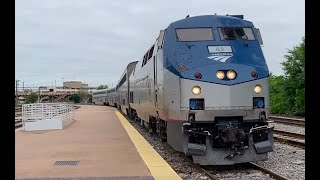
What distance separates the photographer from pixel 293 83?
35.5 metres

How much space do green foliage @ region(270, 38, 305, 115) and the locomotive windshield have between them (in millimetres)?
23918

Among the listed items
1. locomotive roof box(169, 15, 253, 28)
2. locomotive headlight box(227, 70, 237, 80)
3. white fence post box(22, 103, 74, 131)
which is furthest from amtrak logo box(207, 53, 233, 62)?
white fence post box(22, 103, 74, 131)

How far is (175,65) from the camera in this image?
9.44 metres

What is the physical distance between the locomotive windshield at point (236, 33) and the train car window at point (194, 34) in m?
0.28

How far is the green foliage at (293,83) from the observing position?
34125mm

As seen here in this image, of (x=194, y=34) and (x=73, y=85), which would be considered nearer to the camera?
(x=194, y=34)

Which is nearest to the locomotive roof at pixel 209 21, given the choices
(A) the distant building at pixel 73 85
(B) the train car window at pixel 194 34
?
(B) the train car window at pixel 194 34

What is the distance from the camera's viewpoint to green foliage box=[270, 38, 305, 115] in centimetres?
3412

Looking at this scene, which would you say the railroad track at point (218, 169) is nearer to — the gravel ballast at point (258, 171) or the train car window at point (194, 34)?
the gravel ballast at point (258, 171)

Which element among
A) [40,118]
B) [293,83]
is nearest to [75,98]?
[293,83]

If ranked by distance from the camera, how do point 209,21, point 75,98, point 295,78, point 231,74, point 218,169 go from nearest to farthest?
1. point 231,74
2. point 218,169
3. point 209,21
4. point 295,78
5. point 75,98

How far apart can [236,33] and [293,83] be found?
2701 cm

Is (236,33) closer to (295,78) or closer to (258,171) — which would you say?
(258,171)

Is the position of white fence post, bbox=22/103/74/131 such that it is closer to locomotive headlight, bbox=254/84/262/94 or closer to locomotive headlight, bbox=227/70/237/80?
locomotive headlight, bbox=227/70/237/80
